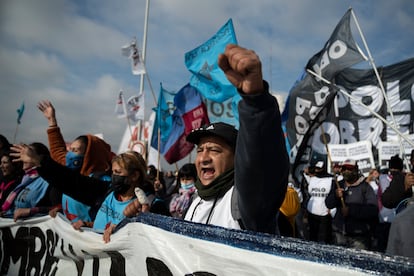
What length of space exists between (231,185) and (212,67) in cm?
583

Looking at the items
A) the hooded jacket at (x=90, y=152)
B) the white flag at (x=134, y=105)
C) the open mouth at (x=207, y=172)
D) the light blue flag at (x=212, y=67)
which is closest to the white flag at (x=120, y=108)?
the white flag at (x=134, y=105)

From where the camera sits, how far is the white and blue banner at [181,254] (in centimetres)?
85

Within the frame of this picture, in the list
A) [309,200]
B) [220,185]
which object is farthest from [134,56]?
[220,185]

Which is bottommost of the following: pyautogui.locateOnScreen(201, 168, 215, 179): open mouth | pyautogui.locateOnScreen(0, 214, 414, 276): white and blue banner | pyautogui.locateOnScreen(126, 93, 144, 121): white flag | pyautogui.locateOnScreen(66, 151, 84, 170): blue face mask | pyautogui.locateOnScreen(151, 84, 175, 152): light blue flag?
pyautogui.locateOnScreen(0, 214, 414, 276): white and blue banner

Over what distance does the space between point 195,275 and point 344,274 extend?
1.90ft

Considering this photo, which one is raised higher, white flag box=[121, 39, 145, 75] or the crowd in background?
white flag box=[121, 39, 145, 75]

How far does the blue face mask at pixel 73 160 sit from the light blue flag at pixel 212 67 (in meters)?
4.11

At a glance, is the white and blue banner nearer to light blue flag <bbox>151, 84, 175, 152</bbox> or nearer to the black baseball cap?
the black baseball cap

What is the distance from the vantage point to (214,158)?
168 centimetres

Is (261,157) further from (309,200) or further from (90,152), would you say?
(309,200)

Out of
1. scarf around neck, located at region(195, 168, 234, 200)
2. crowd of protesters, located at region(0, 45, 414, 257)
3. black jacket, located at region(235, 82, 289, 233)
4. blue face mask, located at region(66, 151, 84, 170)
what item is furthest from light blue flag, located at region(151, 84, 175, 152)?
black jacket, located at region(235, 82, 289, 233)

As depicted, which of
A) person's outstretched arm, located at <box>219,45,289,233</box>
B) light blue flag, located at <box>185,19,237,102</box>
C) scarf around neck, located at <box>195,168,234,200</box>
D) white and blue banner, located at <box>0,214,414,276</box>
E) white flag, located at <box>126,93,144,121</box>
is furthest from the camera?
white flag, located at <box>126,93,144,121</box>

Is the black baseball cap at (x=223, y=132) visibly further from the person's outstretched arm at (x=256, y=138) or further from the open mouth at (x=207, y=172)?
the person's outstretched arm at (x=256, y=138)

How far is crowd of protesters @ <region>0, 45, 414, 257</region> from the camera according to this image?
1.02 m
